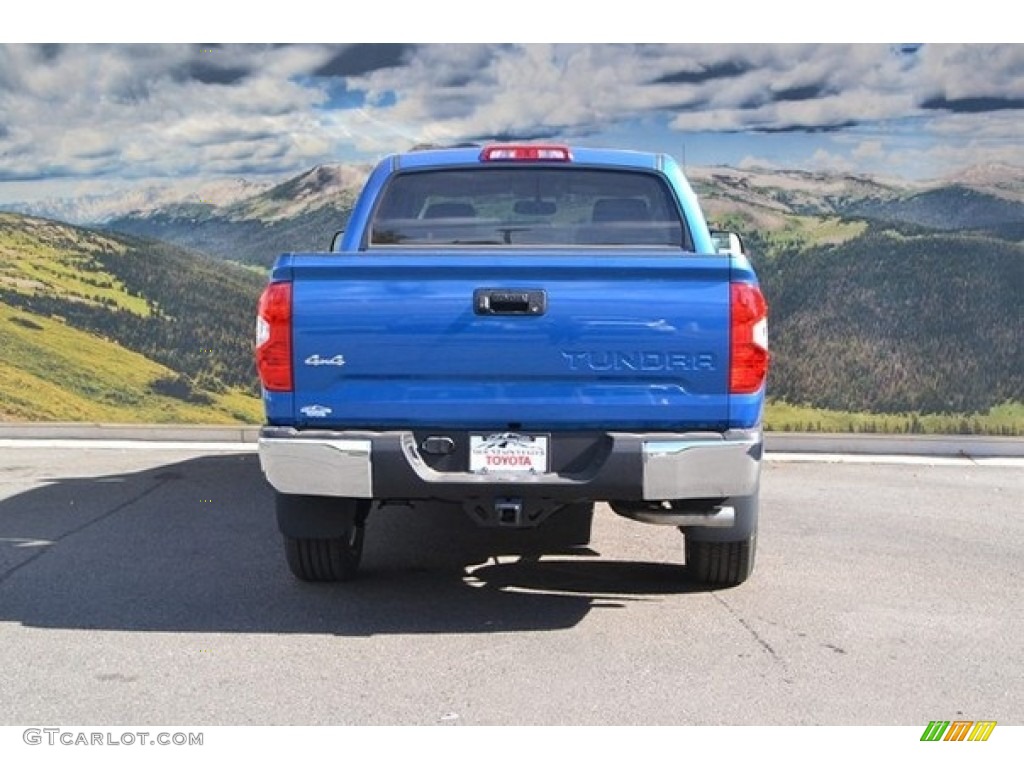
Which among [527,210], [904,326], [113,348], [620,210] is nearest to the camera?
[620,210]

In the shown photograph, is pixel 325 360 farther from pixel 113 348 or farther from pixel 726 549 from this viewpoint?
pixel 113 348

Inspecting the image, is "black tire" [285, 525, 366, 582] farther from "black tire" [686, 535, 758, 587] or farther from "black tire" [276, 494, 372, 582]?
"black tire" [686, 535, 758, 587]

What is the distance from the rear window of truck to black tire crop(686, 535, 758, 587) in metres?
1.48

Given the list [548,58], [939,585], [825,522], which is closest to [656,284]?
[939,585]

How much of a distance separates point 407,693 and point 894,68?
26.0 ft

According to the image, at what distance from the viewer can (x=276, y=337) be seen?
5016 mm

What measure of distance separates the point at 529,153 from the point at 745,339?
197 centimetres

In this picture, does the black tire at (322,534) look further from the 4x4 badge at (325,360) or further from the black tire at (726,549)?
the black tire at (726,549)

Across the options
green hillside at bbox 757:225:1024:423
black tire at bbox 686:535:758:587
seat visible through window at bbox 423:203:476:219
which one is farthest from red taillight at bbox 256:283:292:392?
green hillside at bbox 757:225:1024:423

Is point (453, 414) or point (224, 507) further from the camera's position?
point (224, 507)

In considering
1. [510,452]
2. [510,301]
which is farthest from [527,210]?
[510,452]

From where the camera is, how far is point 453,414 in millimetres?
5031
